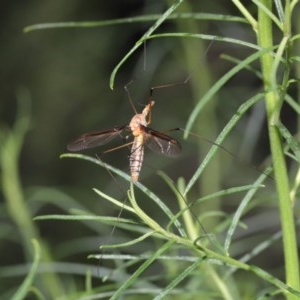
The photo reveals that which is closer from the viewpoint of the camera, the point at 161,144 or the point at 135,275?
the point at 135,275

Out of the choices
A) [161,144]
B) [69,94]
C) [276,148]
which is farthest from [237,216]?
[69,94]

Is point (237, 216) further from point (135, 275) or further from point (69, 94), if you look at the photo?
point (69, 94)

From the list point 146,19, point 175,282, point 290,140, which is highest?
point 146,19

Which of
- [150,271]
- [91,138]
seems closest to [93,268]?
[91,138]

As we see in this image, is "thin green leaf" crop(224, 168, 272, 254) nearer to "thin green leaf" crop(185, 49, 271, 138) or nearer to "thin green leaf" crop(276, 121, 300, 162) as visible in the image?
"thin green leaf" crop(276, 121, 300, 162)

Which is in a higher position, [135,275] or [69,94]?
[135,275]

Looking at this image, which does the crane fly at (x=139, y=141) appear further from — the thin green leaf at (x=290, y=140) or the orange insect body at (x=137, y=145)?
the thin green leaf at (x=290, y=140)

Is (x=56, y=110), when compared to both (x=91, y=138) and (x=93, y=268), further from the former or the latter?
(x=91, y=138)

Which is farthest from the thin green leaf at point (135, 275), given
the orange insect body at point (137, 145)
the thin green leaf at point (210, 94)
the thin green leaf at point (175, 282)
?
the orange insect body at point (137, 145)
